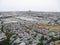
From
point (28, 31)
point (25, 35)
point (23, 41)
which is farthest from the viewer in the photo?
point (28, 31)

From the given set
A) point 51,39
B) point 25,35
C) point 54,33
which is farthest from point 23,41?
point 54,33

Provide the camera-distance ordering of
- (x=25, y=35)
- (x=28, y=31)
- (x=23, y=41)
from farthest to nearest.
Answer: (x=28, y=31)
(x=25, y=35)
(x=23, y=41)

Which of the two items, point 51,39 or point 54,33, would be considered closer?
point 51,39

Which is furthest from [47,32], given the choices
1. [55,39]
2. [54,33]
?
[55,39]

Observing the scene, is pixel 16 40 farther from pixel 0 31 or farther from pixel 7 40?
pixel 0 31

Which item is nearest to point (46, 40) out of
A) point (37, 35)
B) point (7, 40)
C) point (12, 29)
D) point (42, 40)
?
point (42, 40)

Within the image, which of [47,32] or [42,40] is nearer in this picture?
[42,40]

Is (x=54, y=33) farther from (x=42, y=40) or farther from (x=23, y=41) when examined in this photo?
(x=23, y=41)
